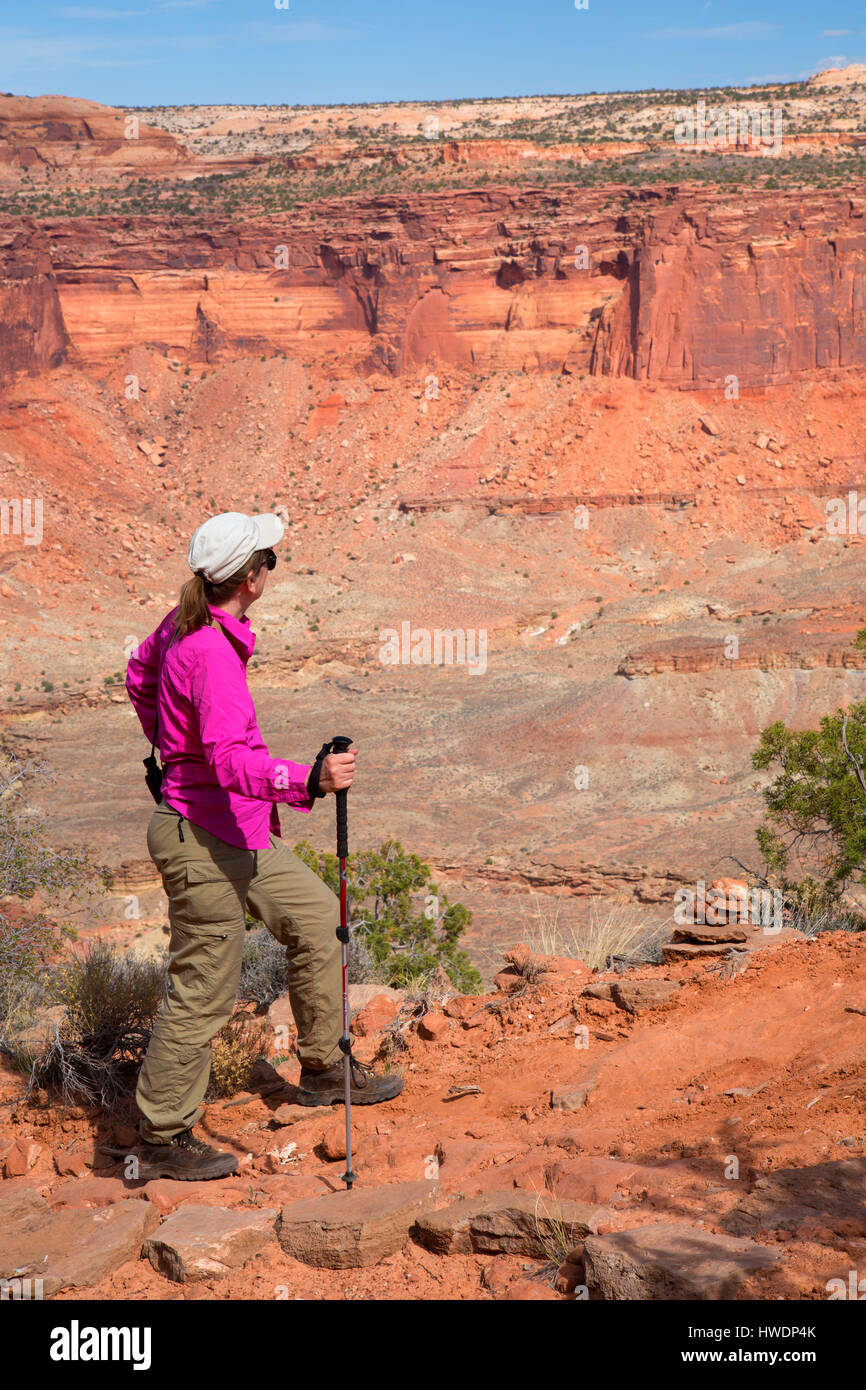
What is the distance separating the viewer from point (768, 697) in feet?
75.8

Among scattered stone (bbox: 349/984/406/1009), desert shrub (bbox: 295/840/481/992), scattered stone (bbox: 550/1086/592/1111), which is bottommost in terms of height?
desert shrub (bbox: 295/840/481/992)

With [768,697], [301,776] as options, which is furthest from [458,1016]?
[768,697]

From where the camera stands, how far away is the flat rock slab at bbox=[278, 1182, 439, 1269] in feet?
10.8

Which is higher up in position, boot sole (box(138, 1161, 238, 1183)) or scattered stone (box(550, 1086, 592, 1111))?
scattered stone (box(550, 1086, 592, 1111))

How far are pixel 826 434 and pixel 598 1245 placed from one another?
134ft

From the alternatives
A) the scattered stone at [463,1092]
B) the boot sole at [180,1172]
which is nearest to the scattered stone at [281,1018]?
the scattered stone at [463,1092]

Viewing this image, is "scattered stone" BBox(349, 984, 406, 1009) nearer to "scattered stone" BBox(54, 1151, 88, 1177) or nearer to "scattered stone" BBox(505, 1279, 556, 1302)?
"scattered stone" BBox(54, 1151, 88, 1177)

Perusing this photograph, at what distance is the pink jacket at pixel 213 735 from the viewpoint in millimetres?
3693

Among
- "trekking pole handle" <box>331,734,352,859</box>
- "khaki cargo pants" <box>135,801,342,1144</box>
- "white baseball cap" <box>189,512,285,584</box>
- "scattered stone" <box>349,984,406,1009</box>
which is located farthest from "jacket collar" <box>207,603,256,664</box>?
"scattered stone" <box>349,984,406,1009</box>

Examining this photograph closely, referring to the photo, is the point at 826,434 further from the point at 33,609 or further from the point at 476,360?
the point at 33,609

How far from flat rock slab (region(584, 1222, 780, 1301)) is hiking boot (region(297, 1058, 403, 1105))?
5.81 feet

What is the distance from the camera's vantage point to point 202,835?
4.04m

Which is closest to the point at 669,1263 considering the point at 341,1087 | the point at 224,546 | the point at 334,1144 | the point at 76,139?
the point at 334,1144

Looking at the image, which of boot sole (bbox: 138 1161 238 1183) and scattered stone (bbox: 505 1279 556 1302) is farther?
boot sole (bbox: 138 1161 238 1183)
